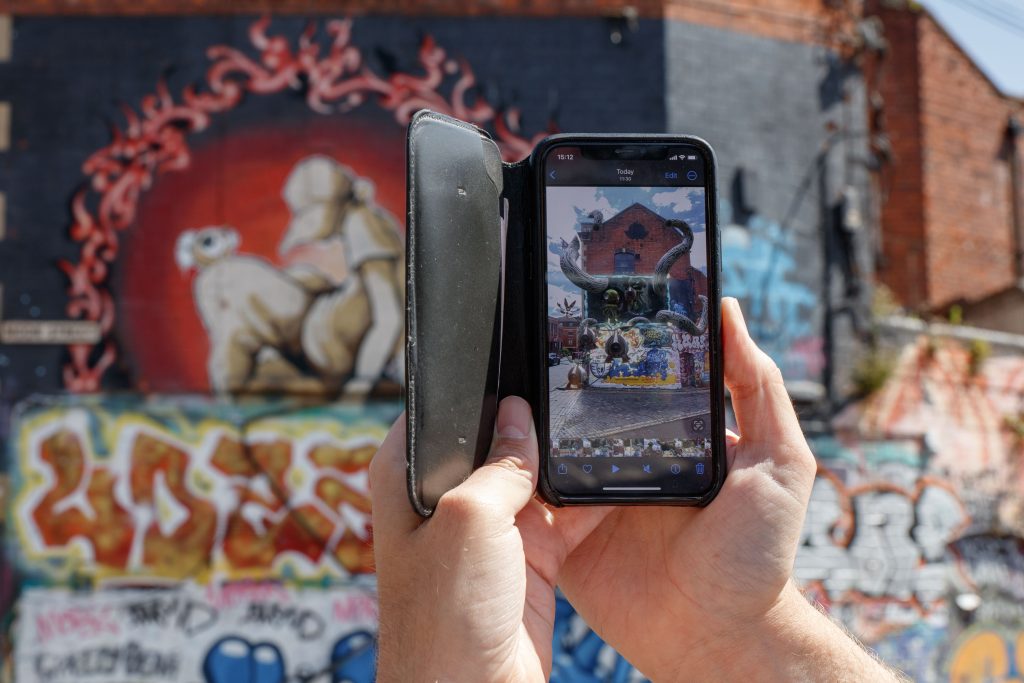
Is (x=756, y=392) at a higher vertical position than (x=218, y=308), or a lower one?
lower

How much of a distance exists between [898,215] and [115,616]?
879 cm

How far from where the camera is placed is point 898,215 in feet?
34.8

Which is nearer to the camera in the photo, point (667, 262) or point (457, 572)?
point (457, 572)

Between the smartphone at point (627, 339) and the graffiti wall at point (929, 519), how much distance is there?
6.01m

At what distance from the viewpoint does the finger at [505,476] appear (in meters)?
1.62

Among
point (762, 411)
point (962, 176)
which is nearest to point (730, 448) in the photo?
point (762, 411)

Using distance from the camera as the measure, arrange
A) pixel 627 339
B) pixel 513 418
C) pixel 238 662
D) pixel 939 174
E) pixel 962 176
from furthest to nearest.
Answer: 1. pixel 962 176
2. pixel 939 174
3. pixel 238 662
4. pixel 627 339
5. pixel 513 418

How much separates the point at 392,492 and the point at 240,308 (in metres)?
5.88

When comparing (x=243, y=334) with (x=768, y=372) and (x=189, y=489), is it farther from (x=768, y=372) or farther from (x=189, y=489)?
(x=768, y=372)

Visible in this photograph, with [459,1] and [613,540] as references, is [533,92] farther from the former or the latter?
[613,540]

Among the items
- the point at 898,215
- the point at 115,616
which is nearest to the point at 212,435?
the point at 115,616

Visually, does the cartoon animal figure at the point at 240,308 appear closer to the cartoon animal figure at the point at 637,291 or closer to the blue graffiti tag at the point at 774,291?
the blue graffiti tag at the point at 774,291

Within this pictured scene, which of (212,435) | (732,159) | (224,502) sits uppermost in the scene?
(732,159)

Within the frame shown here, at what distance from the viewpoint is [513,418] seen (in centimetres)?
187
